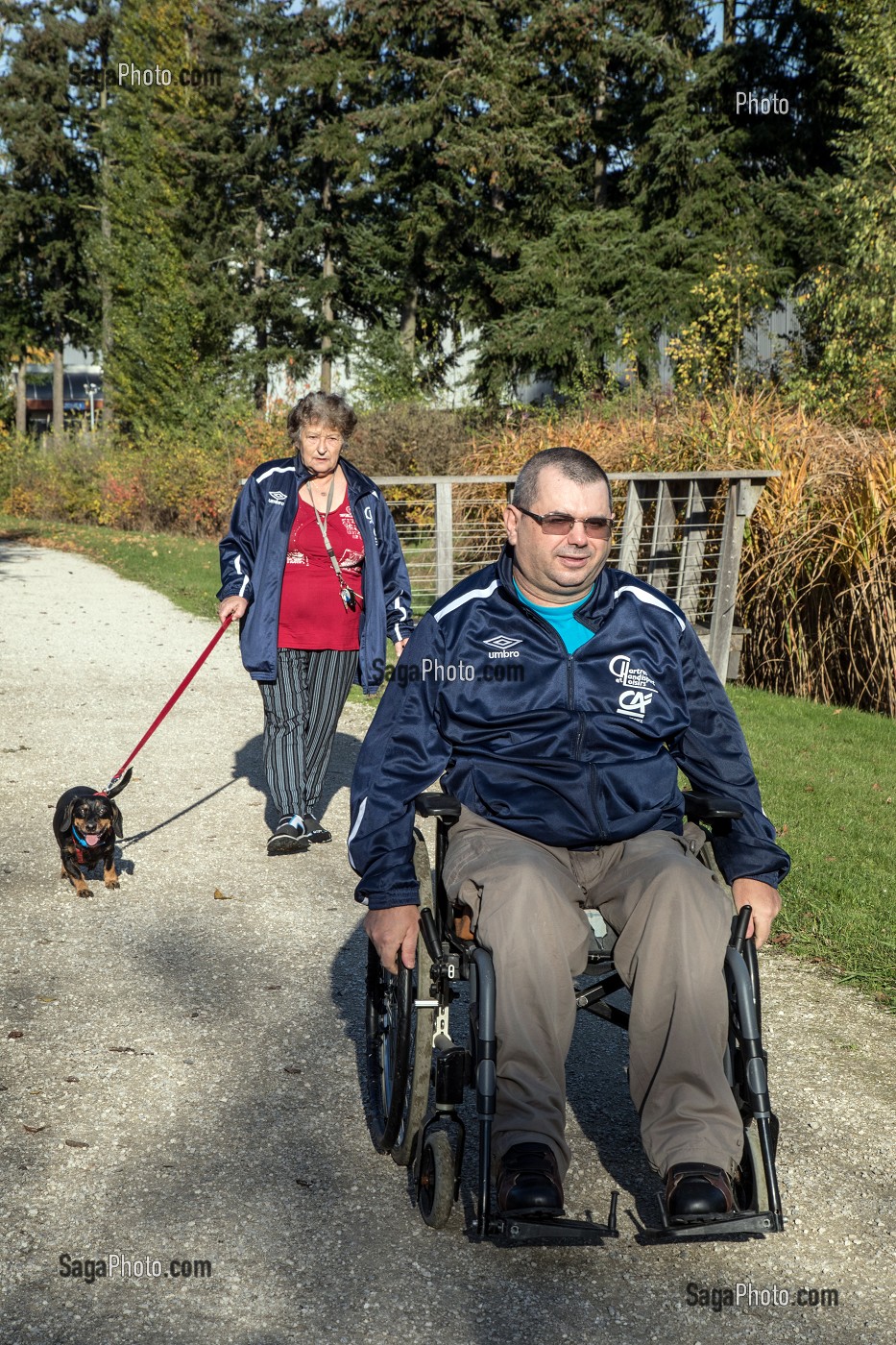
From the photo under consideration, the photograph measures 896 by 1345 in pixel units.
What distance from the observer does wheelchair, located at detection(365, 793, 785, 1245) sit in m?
2.60

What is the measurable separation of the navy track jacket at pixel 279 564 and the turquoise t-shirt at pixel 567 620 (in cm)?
239

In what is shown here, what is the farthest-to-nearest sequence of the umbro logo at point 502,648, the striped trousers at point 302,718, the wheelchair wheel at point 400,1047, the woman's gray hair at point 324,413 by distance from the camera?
the striped trousers at point 302,718, the woman's gray hair at point 324,413, the umbro logo at point 502,648, the wheelchair wheel at point 400,1047

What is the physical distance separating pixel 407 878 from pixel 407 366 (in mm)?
32812

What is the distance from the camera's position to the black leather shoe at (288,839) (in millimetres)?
5844

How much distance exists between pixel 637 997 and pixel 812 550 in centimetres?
751

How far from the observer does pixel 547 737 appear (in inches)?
126

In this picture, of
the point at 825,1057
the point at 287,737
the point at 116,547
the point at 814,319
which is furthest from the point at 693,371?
the point at 825,1057

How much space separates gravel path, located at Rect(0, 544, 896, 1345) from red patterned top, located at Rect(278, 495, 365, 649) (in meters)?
1.02

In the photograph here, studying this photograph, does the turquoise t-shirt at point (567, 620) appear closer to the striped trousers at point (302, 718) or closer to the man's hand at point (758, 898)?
the man's hand at point (758, 898)

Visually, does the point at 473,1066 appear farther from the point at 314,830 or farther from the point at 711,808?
the point at 314,830

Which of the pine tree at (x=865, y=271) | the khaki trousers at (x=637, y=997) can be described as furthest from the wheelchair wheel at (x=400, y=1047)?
the pine tree at (x=865, y=271)

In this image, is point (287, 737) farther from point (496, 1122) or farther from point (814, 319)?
point (814, 319)

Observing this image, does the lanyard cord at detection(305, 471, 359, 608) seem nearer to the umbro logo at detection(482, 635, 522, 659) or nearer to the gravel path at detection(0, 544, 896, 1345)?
the gravel path at detection(0, 544, 896, 1345)

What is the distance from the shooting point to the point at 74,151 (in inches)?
1834
